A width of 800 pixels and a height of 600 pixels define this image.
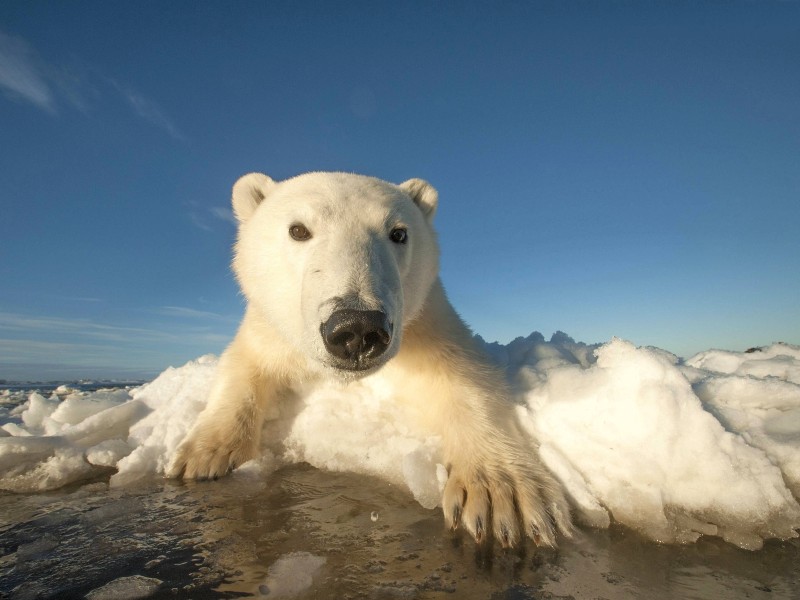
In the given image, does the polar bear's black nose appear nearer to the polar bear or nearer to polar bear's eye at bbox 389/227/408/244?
the polar bear

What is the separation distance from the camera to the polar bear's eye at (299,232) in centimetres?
295

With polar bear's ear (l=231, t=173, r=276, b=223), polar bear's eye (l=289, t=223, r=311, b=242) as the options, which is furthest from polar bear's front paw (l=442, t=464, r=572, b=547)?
polar bear's ear (l=231, t=173, r=276, b=223)

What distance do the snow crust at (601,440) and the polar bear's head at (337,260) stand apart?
780mm

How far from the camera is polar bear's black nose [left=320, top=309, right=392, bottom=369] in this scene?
6.53 feet

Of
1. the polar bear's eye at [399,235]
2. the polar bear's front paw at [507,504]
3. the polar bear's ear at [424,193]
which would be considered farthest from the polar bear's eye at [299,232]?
the polar bear's front paw at [507,504]

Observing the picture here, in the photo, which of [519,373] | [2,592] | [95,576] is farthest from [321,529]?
[519,373]

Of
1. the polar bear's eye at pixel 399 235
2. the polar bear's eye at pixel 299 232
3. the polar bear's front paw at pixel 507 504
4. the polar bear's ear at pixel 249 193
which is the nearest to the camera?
the polar bear's front paw at pixel 507 504

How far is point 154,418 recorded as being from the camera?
3.73 meters

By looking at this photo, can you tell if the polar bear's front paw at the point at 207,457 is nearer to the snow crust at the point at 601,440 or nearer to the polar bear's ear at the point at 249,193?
the snow crust at the point at 601,440

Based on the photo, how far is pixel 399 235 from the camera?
3.11 meters

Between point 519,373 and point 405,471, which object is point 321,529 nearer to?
point 405,471

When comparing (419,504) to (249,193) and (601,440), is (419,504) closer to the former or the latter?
(601,440)

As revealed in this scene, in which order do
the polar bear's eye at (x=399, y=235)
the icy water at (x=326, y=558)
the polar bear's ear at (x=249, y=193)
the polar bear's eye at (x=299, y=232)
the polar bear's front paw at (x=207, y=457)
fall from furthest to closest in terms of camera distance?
the polar bear's ear at (x=249, y=193), the polar bear's eye at (x=399, y=235), the polar bear's eye at (x=299, y=232), the polar bear's front paw at (x=207, y=457), the icy water at (x=326, y=558)

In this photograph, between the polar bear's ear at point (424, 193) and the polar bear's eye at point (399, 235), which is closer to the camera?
the polar bear's eye at point (399, 235)
